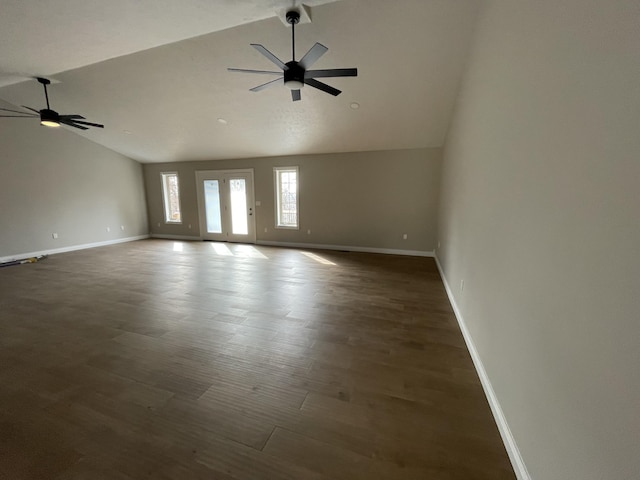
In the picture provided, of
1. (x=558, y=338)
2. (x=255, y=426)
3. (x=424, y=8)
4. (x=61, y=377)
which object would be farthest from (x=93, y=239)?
(x=558, y=338)

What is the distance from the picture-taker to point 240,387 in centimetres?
182

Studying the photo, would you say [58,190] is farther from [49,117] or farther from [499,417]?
[499,417]

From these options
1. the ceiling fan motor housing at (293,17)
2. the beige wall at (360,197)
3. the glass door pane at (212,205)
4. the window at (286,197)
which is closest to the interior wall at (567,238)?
the ceiling fan motor housing at (293,17)

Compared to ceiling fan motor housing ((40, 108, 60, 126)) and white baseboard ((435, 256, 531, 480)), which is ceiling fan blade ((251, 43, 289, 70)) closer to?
white baseboard ((435, 256, 531, 480))

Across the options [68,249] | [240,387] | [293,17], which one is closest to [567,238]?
[240,387]

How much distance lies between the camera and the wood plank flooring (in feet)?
4.30

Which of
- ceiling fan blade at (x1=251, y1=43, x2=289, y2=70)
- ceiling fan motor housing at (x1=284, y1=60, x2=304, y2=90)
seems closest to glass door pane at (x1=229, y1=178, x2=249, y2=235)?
ceiling fan motor housing at (x1=284, y1=60, x2=304, y2=90)

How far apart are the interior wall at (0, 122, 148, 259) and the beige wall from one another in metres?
3.19

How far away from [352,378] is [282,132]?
4891 mm

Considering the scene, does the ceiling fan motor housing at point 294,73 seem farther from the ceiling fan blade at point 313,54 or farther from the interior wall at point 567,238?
the interior wall at point 567,238

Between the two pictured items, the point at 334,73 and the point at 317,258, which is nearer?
the point at 334,73

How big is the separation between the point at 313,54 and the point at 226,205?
596 centimetres

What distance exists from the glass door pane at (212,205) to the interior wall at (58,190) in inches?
Answer: 96.4

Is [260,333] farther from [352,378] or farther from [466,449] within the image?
[466,449]
